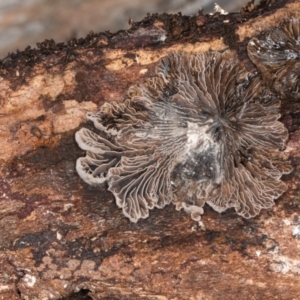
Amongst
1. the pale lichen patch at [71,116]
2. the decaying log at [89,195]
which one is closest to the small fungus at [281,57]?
the decaying log at [89,195]

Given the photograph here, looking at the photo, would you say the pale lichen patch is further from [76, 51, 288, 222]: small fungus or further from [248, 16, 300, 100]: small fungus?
[248, 16, 300, 100]: small fungus

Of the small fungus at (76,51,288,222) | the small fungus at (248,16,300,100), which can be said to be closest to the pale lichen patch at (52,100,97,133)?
the small fungus at (76,51,288,222)

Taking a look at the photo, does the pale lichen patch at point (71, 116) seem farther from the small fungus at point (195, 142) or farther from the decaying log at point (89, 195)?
the small fungus at point (195, 142)

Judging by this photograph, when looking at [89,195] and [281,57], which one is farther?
[89,195]

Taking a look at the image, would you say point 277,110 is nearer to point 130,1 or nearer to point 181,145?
point 181,145

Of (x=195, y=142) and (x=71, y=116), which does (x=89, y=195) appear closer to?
(x=71, y=116)

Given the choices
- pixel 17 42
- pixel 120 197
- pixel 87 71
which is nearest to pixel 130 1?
pixel 17 42

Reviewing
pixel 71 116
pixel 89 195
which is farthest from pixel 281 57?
pixel 89 195
